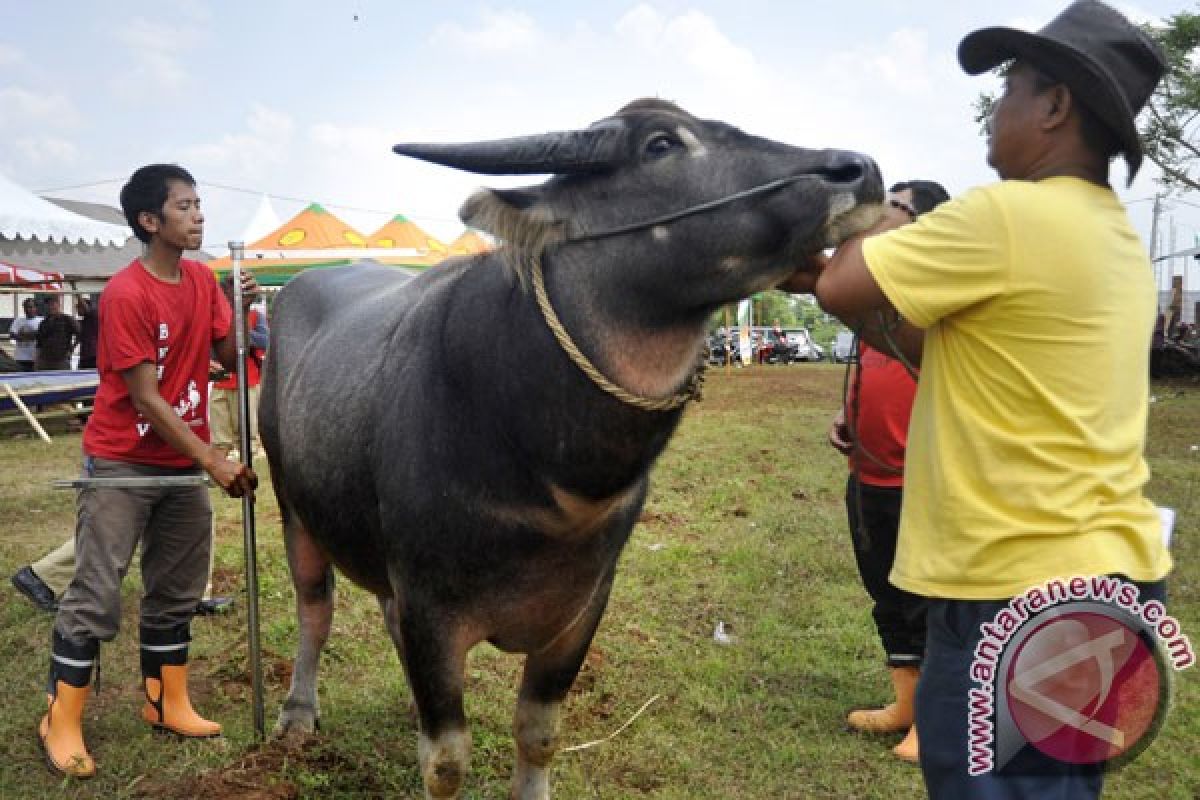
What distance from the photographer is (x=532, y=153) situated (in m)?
2.11

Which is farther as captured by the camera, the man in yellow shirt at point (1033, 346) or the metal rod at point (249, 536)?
the metal rod at point (249, 536)

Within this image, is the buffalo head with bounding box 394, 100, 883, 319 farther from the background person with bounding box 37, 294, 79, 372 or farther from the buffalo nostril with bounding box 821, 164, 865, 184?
the background person with bounding box 37, 294, 79, 372

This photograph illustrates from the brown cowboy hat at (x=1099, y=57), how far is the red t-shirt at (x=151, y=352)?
9.57 feet

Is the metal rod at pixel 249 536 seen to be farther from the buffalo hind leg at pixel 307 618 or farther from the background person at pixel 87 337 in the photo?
the background person at pixel 87 337

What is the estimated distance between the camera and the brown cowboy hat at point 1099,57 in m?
1.75

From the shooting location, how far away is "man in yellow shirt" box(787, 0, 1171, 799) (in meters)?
1.75

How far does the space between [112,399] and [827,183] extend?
2.86 m

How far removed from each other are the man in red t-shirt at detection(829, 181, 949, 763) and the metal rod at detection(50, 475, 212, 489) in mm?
2408

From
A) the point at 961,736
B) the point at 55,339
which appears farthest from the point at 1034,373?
the point at 55,339

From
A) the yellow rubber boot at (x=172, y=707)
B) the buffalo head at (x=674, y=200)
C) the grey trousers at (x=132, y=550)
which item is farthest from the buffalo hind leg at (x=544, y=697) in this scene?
the grey trousers at (x=132, y=550)

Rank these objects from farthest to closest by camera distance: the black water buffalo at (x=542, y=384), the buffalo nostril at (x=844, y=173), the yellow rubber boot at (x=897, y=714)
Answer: the yellow rubber boot at (x=897, y=714) < the black water buffalo at (x=542, y=384) < the buffalo nostril at (x=844, y=173)

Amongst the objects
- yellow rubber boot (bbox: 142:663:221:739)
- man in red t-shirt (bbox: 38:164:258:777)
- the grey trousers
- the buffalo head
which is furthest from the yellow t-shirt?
yellow rubber boot (bbox: 142:663:221:739)

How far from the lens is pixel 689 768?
365 cm

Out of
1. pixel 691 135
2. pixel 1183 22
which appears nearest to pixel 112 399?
pixel 691 135
